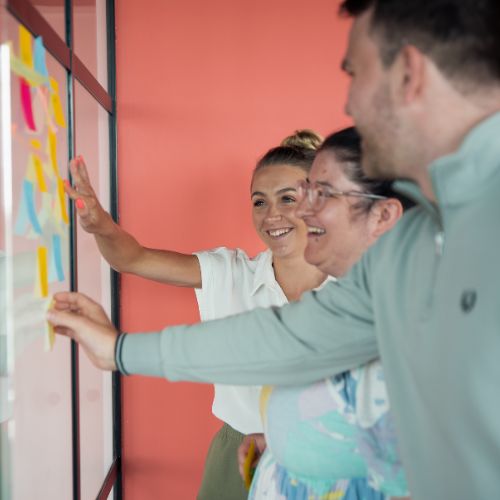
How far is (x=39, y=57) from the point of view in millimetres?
1232

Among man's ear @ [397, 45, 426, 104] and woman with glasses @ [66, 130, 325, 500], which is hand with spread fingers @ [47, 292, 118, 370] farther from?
man's ear @ [397, 45, 426, 104]

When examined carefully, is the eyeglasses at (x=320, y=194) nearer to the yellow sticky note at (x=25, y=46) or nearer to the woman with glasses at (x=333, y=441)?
the woman with glasses at (x=333, y=441)

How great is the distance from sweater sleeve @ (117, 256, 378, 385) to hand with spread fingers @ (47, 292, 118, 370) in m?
0.03

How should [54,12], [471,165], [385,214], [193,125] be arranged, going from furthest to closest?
[193,125], [54,12], [385,214], [471,165]

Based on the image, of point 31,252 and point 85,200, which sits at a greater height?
point 85,200

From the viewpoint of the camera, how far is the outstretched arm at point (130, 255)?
1.65m

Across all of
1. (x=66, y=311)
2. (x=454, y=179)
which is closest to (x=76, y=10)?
(x=66, y=311)

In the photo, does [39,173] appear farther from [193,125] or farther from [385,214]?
[193,125]

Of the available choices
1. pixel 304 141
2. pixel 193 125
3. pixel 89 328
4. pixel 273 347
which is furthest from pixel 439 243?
pixel 193 125

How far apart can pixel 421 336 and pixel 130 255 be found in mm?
1136

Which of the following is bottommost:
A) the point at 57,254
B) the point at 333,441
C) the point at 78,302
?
the point at 333,441

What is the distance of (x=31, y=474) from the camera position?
4.54ft

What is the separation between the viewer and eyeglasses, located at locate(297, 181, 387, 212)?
4.49ft

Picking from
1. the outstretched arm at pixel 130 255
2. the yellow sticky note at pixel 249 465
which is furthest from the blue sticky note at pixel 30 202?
the yellow sticky note at pixel 249 465
